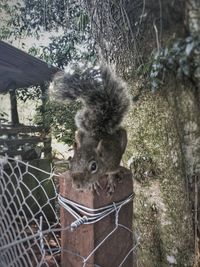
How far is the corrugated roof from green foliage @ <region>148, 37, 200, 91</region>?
1.74 metres

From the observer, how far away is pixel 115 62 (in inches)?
75.1

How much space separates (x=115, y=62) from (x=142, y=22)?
0.23m

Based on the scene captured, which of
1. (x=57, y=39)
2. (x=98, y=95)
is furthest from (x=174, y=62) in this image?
(x=57, y=39)

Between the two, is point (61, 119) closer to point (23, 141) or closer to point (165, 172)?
point (23, 141)

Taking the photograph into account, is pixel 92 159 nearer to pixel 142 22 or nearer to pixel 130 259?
pixel 130 259

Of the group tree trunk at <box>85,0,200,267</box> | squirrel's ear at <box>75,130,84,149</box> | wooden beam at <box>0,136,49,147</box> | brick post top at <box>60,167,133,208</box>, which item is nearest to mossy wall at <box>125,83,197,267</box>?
tree trunk at <box>85,0,200,267</box>

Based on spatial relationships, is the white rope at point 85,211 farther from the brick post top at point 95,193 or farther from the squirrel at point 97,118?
the squirrel at point 97,118

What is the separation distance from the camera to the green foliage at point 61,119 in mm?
3686

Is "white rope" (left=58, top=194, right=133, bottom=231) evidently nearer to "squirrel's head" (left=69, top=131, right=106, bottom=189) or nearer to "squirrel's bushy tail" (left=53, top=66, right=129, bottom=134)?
"squirrel's head" (left=69, top=131, right=106, bottom=189)

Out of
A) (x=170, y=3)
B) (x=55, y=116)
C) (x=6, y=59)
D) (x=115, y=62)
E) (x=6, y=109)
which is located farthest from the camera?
(x=6, y=109)

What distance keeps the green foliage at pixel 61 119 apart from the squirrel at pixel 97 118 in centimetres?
210

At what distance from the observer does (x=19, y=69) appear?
3.59 m

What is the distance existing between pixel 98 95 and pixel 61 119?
244 cm

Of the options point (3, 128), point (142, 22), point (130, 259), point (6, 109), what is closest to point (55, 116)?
point (3, 128)
